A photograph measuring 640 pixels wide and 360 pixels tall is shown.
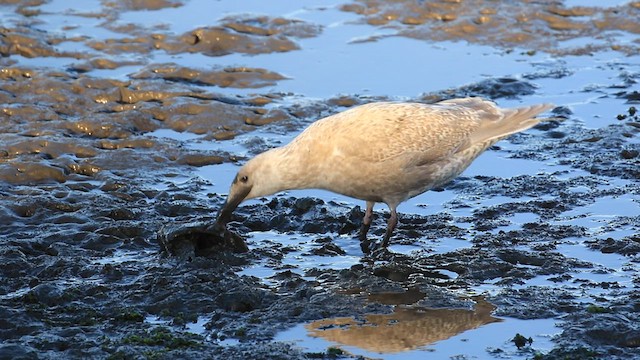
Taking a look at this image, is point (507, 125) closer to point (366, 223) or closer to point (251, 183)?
point (366, 223)

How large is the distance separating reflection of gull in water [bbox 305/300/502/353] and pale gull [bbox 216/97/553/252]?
134cm

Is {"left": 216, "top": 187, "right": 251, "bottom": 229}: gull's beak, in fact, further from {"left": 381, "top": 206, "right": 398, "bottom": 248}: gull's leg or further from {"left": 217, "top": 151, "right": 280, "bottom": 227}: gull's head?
{"left": 381, "top": 206, "right": 398, "bottom": 248}: gull's leg

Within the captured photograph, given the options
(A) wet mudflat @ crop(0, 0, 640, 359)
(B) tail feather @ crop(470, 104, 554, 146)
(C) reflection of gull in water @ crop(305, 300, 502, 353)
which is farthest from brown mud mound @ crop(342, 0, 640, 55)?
(C) reflection of gull in water @ crop(305, 300, 502, 353)

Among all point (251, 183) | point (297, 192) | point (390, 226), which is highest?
point (251, 183)

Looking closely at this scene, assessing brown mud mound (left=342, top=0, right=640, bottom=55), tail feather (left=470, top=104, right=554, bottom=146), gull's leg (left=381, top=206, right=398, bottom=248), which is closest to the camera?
gull's leg (left=381, top=206, right=398, bottom=248)

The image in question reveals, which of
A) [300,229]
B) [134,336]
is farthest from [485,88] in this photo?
[134,336]

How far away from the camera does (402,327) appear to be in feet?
24.4

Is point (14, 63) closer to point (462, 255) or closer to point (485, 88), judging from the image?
point (485, 88)

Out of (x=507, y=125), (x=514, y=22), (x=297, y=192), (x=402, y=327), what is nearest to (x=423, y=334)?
(x=402, y=327)

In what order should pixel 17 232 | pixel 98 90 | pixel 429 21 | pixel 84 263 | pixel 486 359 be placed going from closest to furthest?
1. pixel 486 359
2. pixel 84 263
3. pixel 17 232
4. pixel 98 90
5. pixel 429 21

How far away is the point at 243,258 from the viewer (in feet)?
28.4

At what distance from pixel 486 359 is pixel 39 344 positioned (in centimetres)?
265

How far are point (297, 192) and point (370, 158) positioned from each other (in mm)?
1603

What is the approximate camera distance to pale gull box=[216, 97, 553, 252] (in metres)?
8.68
